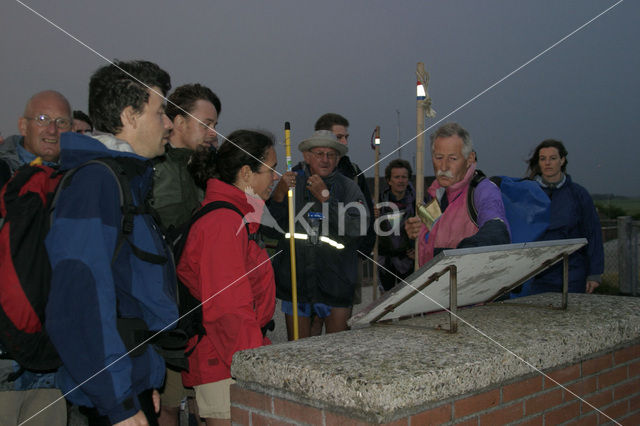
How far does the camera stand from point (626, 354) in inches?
116

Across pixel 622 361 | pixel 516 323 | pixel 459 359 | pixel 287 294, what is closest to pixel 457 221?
pixel 516 323

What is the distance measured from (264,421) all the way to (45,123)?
240 centimetres

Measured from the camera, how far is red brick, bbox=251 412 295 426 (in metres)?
2.16

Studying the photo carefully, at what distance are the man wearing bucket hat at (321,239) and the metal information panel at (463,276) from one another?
2.06 metres

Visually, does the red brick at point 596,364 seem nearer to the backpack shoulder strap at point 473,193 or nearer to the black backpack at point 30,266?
the backpack shoulder strap at point 473,193

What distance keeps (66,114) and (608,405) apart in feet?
11.7

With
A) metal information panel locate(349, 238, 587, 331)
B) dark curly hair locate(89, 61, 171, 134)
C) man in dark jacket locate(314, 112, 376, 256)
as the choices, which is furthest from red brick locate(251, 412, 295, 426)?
man in dark jacket locate(314, 112, 376, 256)

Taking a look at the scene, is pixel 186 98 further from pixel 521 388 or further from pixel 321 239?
pixel 521 388

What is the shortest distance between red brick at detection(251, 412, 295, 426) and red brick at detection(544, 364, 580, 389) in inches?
45.8

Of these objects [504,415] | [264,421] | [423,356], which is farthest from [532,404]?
[264,421]

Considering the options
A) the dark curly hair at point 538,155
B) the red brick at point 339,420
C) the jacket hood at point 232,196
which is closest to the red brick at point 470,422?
the red brick at point 339,420

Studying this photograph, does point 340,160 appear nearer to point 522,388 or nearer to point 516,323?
point 516,323

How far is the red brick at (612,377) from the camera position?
279 centimetres

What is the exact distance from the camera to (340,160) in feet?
19.2
